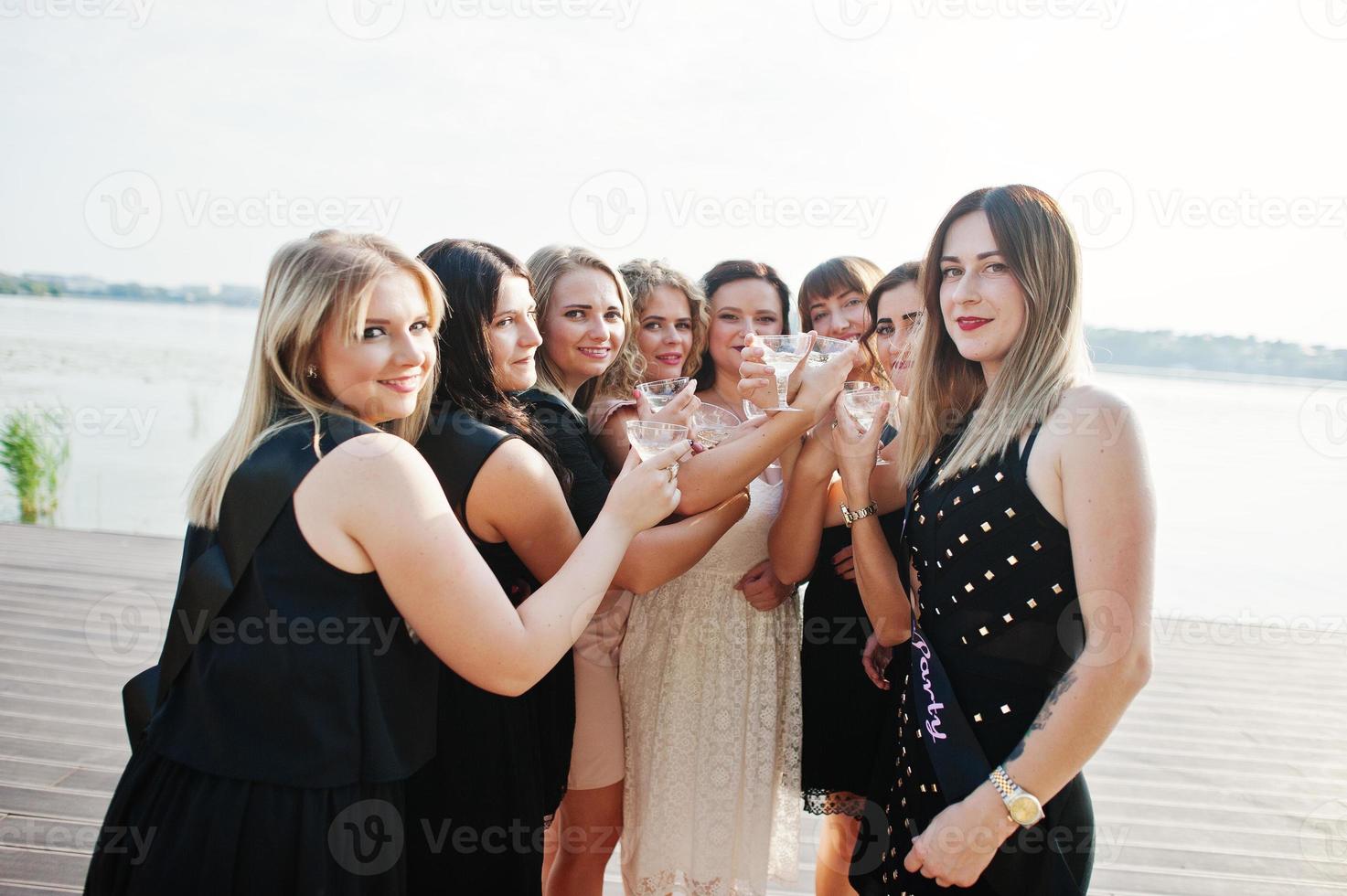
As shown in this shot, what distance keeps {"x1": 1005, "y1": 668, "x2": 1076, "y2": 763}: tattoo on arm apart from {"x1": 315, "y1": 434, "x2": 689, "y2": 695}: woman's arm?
2.90 ft

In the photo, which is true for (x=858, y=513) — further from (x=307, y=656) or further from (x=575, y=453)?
(x=307, y=656)

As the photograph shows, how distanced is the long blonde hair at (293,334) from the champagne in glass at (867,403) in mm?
1226

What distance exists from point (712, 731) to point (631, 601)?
460 millimetres

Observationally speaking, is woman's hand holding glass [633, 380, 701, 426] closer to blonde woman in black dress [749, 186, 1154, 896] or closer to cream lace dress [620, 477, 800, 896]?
cream lace dress [620, 477, 800, 896]

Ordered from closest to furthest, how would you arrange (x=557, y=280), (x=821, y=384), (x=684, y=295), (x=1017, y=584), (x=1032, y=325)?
(x=1017, y=584) → (x=1032, y=325) → (x=821, y=384) → (x=557, y=280) → (x=684, y=295)

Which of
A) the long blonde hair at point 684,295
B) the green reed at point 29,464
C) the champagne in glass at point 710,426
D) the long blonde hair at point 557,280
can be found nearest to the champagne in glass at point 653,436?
the champagne in glass at point 710,426

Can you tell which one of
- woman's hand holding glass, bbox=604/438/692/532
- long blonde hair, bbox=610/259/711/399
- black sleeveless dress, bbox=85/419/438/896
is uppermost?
long blonde hair, bbox=610/259/711/399

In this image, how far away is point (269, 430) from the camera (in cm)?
151

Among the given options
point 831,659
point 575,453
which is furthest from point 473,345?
point 831,659

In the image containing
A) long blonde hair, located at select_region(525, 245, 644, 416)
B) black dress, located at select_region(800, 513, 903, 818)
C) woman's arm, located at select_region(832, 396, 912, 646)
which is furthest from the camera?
long blonde hair, located at select_region(525, 245, 644, 416)

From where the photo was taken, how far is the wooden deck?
3244mm

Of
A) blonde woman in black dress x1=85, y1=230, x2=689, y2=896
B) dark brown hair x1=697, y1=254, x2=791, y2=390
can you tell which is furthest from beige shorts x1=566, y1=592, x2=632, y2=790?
dark brown hair x1=697, y1=254, x2=791, y2=390

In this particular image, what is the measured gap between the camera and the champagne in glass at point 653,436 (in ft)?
6.30

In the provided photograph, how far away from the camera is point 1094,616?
5.14 ft
